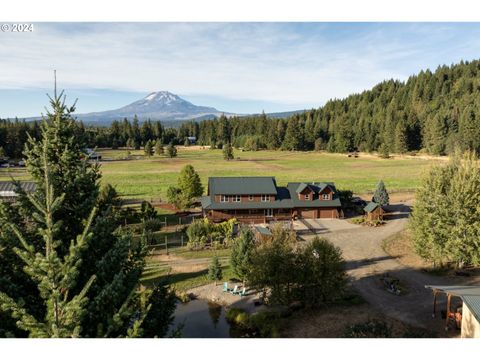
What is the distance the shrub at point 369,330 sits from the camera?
59.7 ft

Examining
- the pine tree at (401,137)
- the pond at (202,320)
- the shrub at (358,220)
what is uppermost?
the pine tree at (401,137)

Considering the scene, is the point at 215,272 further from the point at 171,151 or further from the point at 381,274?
the point at 171,151

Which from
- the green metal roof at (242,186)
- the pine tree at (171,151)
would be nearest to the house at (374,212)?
the green metal roof at (242,186)

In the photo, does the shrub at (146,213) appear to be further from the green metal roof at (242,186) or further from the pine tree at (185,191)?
the green metal roof at (242,186)

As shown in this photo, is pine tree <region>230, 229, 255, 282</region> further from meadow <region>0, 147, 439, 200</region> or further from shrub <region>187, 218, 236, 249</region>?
meadow <region>0, 147, 439, 200</region>

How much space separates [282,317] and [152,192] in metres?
43.5

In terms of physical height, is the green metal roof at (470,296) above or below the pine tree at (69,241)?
below

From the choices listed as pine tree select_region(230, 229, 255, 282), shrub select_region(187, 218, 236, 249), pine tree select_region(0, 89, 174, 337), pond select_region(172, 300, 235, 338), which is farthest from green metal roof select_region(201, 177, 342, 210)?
pine tree select_region(0, 89, 174, 337)

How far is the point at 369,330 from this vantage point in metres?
18.8

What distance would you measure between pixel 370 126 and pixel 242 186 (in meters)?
106

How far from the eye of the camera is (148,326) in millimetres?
10352

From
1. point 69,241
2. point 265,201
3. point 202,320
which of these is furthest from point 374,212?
point 69,241

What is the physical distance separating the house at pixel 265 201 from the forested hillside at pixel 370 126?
74020 millimetres

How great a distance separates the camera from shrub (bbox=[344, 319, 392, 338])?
18.2 meters
